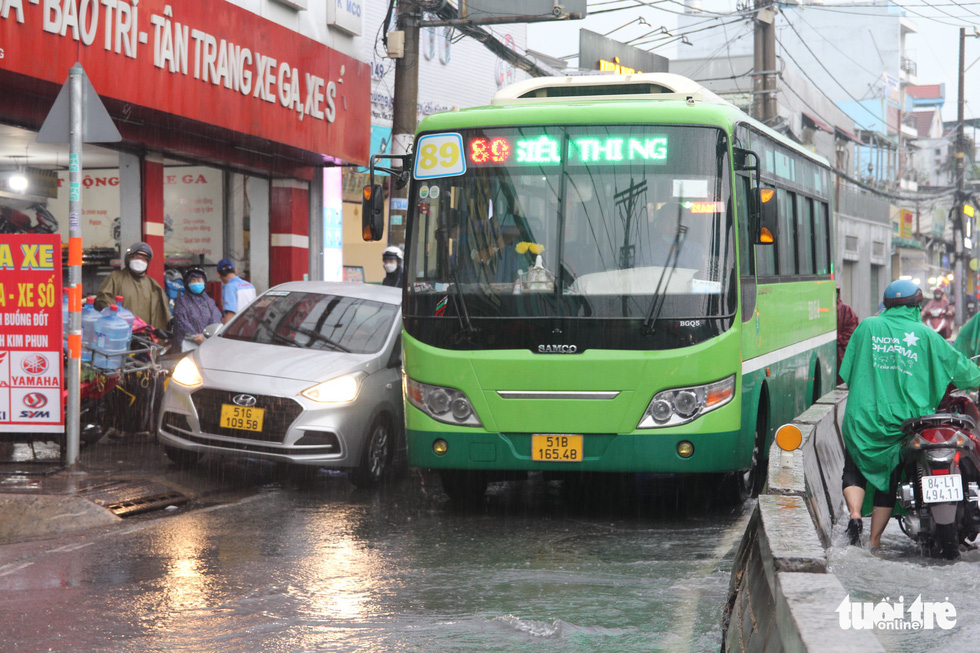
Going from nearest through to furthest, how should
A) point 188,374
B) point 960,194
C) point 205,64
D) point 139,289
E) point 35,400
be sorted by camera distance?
point 35,400 → point 188,374 → point 139,289 → point 205,64 → point 960,194

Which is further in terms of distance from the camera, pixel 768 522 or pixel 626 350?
pixel 626 350

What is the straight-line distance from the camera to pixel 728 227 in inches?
328

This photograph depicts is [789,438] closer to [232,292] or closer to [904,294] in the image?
[904,294]

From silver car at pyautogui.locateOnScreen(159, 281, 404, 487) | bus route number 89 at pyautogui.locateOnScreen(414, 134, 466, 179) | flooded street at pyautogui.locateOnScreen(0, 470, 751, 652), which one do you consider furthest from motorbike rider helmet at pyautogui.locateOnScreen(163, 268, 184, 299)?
flooded street at pyautogui.locateOnScreen(0, 470, 751, 652)

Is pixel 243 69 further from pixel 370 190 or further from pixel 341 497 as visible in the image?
pixel 341 497

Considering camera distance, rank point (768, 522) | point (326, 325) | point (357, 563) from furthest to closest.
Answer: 1. point (326, 325)
2. point (357, 563)
3. point (768, 522)

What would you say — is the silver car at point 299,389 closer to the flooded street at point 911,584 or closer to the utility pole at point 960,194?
the flooded street at point 911,584

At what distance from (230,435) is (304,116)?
8.08 meters

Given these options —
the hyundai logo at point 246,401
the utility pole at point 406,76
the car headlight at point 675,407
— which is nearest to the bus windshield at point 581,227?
the car headlight at point 675,407

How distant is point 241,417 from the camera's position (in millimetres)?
9344

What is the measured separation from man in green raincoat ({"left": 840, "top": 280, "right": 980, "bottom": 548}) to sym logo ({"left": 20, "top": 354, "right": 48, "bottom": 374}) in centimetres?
585

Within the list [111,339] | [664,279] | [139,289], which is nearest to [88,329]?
[111,339]

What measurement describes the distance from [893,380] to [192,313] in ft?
25.8

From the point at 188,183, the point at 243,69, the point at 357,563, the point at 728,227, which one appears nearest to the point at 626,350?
the point at 728,227
